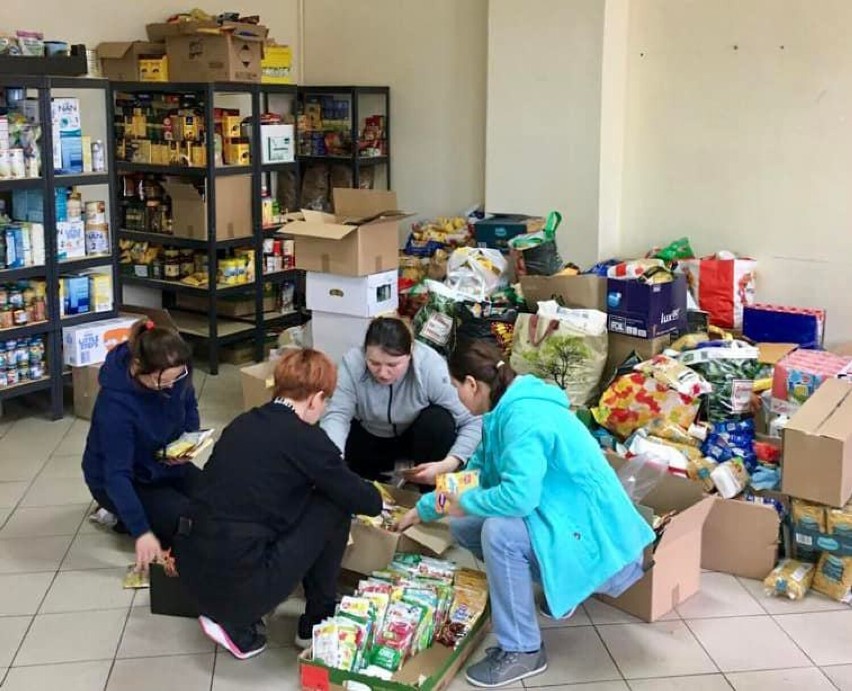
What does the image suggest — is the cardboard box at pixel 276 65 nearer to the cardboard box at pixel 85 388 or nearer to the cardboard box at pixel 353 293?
the cardboard box at pixel 353 293

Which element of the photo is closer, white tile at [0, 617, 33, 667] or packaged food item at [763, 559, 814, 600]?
white tile at [0, 617, 33, 667]

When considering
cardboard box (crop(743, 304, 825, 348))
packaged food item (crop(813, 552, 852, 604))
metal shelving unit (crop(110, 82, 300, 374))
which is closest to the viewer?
packaged food item (crop(813, 552, 852, 604))

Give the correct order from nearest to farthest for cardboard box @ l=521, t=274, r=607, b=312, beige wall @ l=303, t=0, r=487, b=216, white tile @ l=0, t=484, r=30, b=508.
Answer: white tile @ l=0, t=484, r=30, b=508
cardboard box @ l=521, t=274, r=607, b=312
beige wall @ l=303, t=0, r=487, b=216

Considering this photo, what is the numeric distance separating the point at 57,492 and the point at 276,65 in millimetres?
3271

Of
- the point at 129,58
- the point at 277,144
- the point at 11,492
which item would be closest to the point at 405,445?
the point at 11,492

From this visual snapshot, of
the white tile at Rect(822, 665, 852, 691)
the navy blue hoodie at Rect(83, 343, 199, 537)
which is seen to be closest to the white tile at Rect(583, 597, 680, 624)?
the white tile at Rect(822, 665, 852, 691)

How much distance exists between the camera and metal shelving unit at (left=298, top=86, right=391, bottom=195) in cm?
645

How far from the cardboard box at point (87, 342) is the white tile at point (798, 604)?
3147 mm

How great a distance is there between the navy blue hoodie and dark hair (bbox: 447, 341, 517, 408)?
3.62ft

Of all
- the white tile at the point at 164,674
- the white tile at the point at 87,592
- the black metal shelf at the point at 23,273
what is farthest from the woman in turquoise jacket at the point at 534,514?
the black metal shelf at the point at 23,273

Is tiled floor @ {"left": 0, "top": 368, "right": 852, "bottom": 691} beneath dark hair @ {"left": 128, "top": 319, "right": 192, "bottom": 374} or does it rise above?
beneath

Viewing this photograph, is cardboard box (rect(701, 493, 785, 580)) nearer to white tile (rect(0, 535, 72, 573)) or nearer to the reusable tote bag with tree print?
the reusable tote bag with tree print

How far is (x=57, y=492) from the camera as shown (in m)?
4.09

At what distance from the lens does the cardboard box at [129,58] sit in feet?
19.1
